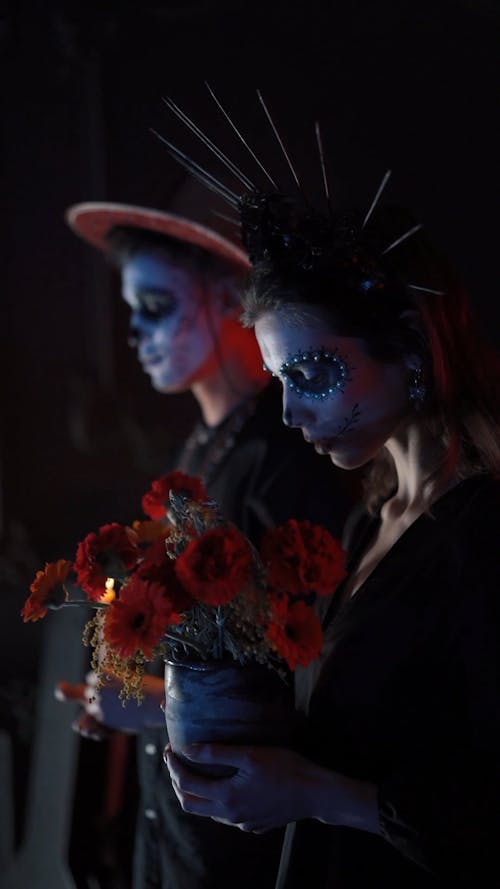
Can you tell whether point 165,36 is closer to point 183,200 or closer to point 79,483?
point 183,200

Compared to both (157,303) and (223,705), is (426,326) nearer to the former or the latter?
(223,705)

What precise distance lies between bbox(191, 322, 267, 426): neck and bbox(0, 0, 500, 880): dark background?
24cm

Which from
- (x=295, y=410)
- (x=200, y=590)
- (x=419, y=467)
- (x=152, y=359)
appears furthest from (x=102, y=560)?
(x=152, y=359)

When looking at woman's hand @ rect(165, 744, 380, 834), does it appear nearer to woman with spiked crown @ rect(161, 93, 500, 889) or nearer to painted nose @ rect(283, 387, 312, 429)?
woman with spiked crown @ rect(161, 93, 500, 889)

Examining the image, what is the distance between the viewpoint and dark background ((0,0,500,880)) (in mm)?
1576

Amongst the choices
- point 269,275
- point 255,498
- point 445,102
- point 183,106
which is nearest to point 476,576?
point 269,275

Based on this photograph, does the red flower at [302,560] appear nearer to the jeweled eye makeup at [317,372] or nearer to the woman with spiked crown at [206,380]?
the jeweled eye makeup at [317,372]

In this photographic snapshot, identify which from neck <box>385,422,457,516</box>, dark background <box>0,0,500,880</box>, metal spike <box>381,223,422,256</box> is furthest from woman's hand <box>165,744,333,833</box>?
dark background <box>0,0,500,880</box>

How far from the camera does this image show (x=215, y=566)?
0.83 meters

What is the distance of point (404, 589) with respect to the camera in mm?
963

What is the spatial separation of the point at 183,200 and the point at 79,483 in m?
0.94

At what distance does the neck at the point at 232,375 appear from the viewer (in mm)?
1810

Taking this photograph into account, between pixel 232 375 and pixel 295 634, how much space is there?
102 centimetres

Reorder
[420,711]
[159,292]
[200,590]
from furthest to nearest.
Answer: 1. [159,292]
2. [420,711]
3. [200,590]
